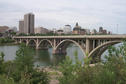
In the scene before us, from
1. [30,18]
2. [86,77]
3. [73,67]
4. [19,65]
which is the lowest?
[19,65]

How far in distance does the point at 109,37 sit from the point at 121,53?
1865cm

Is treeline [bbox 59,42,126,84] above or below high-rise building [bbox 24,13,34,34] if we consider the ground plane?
below

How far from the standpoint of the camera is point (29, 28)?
13588cm

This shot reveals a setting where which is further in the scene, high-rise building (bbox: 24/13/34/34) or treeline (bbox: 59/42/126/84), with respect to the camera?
high-rise building (bbox: 24/13/34/34)

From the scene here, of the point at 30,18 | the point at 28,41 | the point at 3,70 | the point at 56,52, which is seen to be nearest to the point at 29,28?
the point at 30,18

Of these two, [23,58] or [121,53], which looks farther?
[23,58]

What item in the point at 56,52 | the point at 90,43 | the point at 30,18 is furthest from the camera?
the point at 30,18

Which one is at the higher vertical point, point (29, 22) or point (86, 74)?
point (29, 22)

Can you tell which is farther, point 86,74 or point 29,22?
point 29,22

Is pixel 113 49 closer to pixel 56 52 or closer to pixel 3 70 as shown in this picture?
pixel 3 70

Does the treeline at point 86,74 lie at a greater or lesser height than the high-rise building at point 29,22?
lesser

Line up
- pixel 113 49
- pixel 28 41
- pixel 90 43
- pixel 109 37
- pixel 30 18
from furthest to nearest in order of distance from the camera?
pixel 30 18, pixel 28 41, pixel 90 43, pixel 109 37, pixel 113 49

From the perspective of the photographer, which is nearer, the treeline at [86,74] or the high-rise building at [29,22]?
the treeline at [86,74]

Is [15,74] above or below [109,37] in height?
below
